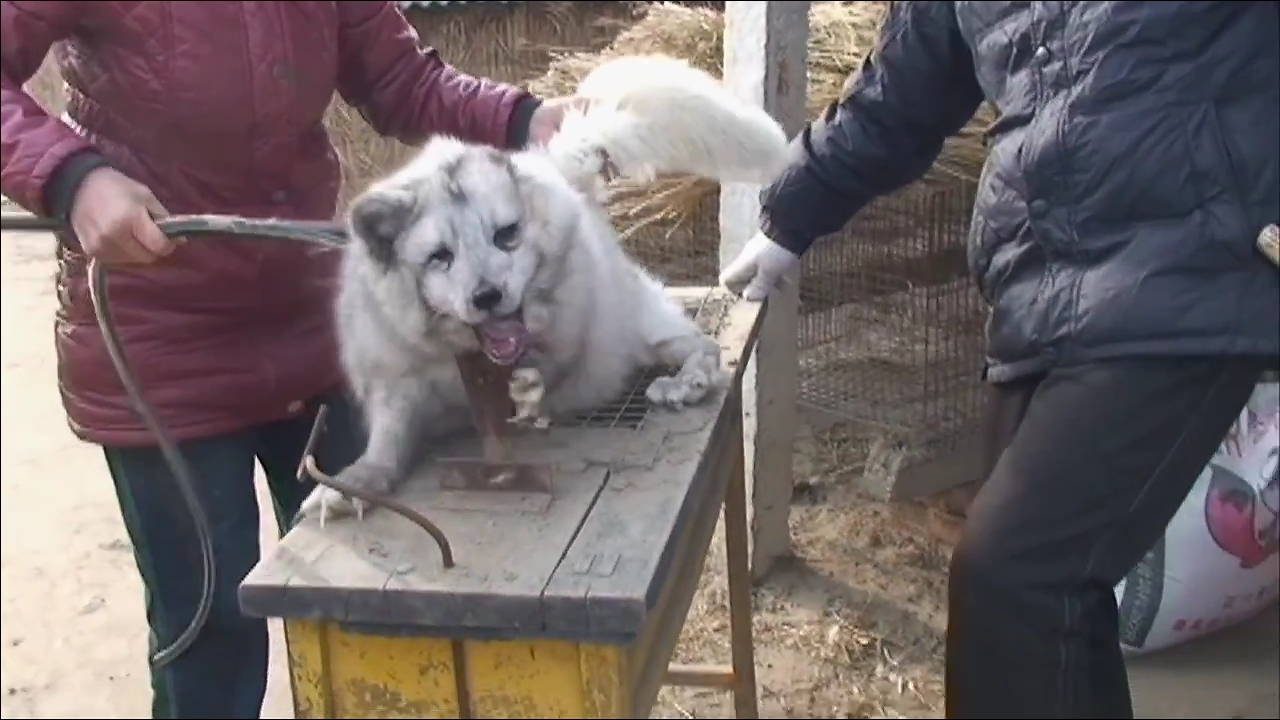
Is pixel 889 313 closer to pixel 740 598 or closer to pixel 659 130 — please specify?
pixel 740 598

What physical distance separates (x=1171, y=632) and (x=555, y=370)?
1259 mm

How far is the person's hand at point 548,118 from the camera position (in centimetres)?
153

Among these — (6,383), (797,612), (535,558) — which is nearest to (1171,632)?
(797,612)

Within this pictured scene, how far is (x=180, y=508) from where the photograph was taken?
142 centimetres

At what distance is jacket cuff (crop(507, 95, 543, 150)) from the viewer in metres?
1.53

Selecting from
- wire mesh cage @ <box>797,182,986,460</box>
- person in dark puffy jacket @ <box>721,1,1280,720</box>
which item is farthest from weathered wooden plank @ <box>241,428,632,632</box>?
wire mesh cage @ <box>797,182,986,460</box>

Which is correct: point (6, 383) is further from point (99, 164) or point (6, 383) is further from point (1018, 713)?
point (1018, 713)

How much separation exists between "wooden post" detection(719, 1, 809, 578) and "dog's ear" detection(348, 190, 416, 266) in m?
1.04

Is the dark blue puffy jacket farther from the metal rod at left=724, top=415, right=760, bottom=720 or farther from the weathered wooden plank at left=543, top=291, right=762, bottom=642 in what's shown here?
the metal rod at left=724, top=415, right=760, bottom=720

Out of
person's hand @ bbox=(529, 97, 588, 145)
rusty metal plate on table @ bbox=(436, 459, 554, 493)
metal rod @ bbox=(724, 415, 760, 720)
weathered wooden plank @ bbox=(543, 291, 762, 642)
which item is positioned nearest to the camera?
weathered wooden plank @ bbox=(543, 291, 762, 642)

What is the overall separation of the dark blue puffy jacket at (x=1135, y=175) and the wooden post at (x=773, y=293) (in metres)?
0.82

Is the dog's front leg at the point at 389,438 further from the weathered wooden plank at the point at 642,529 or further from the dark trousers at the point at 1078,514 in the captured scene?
the dark trousers at the point at 1078,514

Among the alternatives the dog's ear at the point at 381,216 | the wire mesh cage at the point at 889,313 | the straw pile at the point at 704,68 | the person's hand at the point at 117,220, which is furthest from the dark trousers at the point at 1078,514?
the wire mesh cage at the point at 889,313

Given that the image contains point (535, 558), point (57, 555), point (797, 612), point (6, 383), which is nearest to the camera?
point (535, 558)
